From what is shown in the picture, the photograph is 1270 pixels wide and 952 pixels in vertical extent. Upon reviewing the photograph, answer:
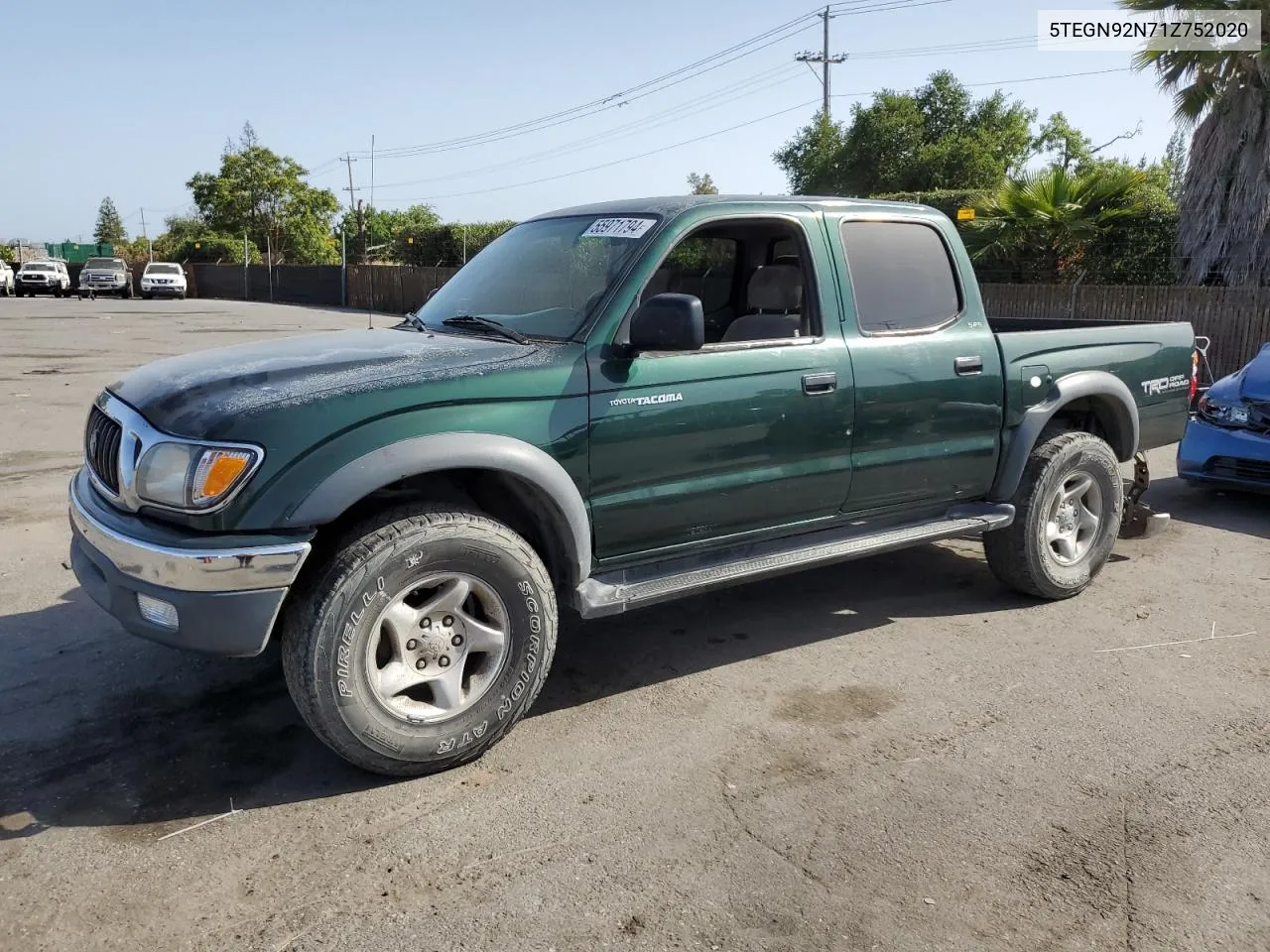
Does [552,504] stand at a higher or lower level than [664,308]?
lower

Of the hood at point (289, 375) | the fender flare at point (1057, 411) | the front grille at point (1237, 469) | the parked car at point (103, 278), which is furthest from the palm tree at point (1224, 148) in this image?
the parked car at point (103, 278)

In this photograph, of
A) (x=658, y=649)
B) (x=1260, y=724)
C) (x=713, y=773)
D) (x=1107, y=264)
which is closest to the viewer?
(x=713, y=773)

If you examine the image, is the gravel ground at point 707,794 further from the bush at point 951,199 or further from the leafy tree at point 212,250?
the leafy tree at point 212,250

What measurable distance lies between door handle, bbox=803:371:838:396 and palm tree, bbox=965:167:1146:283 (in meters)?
13.3

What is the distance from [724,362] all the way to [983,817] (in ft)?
6.16

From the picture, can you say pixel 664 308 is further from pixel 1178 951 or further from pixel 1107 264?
pixel 1107 264

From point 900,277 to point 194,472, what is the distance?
126 inches

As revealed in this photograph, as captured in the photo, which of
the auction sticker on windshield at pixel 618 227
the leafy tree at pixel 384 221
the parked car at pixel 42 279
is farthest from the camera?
the leafy tree at pixel 384 221

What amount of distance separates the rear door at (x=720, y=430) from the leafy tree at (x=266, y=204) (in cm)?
6004

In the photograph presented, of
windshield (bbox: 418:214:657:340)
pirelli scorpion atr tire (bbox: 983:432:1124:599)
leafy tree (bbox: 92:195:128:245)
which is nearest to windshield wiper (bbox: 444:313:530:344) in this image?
windshield (bbox: 418:214:657:340)

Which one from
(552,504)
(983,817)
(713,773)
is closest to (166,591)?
(552,504)

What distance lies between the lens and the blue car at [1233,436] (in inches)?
285

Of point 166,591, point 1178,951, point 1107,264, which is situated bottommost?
point 1178,951

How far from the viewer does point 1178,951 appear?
263cm
